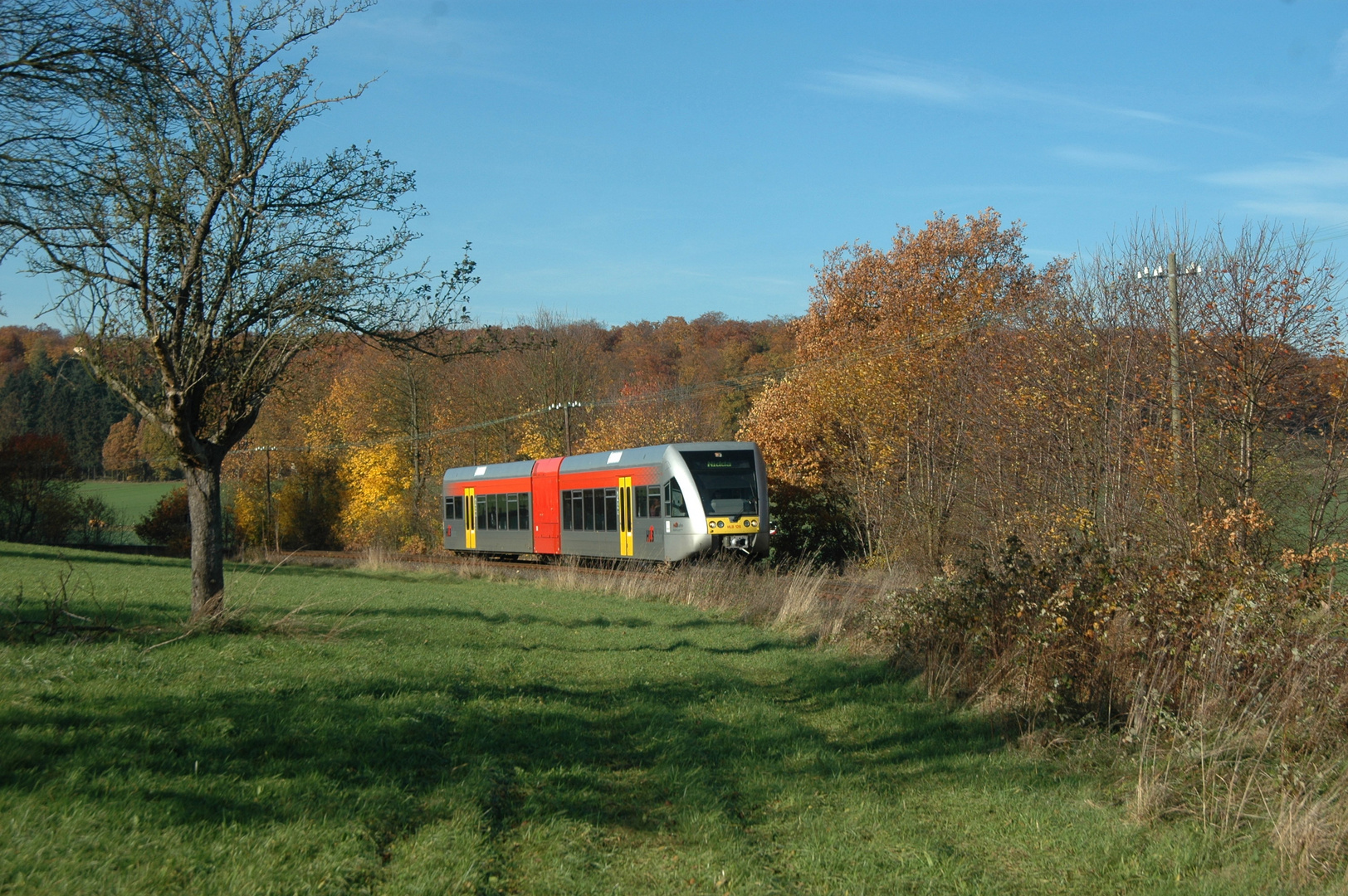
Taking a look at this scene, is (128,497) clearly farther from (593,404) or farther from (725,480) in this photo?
(725,480)

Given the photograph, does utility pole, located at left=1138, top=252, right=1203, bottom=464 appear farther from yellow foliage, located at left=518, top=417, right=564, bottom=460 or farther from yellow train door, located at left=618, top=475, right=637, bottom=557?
yellow foliage, located at left=518, top=417, right=564, bottom=460

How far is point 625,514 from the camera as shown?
2520 centimetres

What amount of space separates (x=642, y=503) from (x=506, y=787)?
61.1 ft

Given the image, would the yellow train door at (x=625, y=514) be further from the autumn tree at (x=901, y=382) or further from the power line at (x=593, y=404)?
the power line at (x=593, y=404)

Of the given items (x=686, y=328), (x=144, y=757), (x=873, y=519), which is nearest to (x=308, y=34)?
(x=144, y=757)

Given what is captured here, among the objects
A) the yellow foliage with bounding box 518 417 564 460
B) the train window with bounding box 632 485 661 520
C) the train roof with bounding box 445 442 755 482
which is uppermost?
the yellow foliage with bounding box 518 417 564 460

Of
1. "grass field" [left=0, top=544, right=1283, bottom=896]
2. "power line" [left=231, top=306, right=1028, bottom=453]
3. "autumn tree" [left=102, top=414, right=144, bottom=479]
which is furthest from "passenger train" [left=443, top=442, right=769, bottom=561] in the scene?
"autumn tree" [left=102, top=414, right=144, bottom=479]

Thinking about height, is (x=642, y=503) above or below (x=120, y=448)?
below

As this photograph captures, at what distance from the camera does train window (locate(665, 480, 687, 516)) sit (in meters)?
23.2

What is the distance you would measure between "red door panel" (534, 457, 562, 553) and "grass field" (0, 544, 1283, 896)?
18.8 m

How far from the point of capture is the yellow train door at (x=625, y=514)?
24.9m

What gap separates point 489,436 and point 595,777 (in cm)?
4459

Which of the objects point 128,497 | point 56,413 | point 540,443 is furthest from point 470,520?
point 56,413

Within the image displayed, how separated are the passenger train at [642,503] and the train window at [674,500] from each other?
0.06ft
